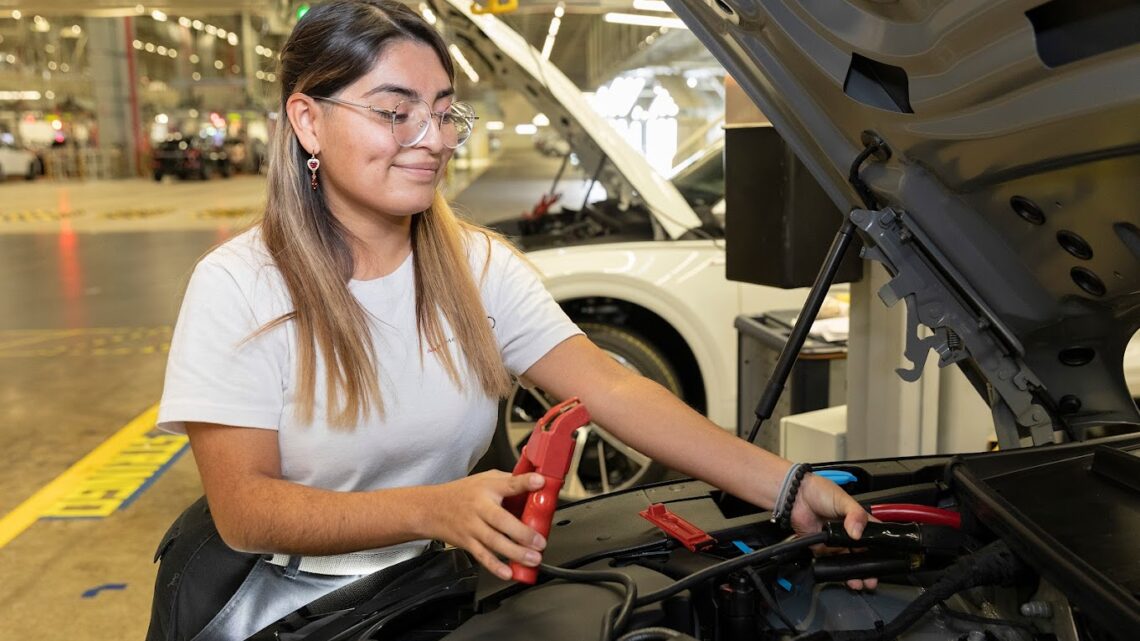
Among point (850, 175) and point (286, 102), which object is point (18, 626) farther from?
point (850, 175)

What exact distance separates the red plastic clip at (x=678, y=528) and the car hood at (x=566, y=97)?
111 inches

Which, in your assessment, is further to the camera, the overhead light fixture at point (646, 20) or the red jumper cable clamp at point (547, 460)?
the overhead light fixture at point (646, 20)

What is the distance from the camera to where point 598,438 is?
3.74 metres

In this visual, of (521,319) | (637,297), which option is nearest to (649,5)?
(637,297)

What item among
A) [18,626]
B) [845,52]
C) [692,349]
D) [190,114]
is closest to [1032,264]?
[845,52]

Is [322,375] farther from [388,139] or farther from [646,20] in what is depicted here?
[646,20]

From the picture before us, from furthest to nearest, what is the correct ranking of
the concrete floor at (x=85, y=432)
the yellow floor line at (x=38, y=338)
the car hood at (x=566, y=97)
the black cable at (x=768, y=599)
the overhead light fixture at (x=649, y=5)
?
the yellow floor line at (x=38, y=338), the overhead light fixture at (x=649, y=5), the car hood at (x=566, y=97), the concrete floor at (x=85, y=432), the black cable at (x=768, y=599)

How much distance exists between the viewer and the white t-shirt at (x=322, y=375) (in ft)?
4.62

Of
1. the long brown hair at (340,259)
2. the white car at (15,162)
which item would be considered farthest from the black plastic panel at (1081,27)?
the white car at (15,162)

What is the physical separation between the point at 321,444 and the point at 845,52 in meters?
0.90

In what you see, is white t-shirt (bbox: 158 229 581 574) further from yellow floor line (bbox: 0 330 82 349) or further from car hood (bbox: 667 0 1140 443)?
yellow floor line (bbox: 0 330 82 349)

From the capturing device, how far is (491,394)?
1.64 m

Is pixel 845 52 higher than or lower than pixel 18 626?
higher

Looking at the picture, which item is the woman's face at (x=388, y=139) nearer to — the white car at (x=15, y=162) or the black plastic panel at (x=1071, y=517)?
the black plastic panel at (x=1071, y=517)
